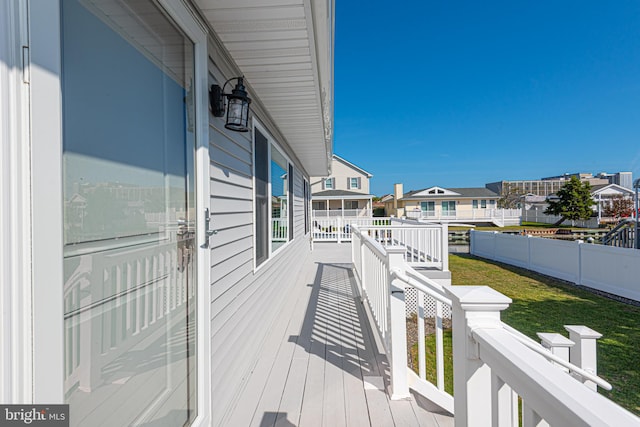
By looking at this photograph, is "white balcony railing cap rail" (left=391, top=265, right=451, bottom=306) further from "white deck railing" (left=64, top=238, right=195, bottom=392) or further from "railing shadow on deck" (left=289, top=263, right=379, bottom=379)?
"white deck railing" (left=64, top=238, right=195, bottom=392)

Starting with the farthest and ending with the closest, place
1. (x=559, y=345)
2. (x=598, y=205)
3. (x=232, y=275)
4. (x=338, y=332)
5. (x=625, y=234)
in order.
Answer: (x=598, y=205)
(x=625, y=234)
(x=338, y=332)
(x=232, y=275)
(x=559, y=345)

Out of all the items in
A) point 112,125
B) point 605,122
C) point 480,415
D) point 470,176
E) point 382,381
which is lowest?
point 382,381

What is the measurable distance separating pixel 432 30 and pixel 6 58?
1659 centimetres

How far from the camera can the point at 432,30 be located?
13984 millimetres

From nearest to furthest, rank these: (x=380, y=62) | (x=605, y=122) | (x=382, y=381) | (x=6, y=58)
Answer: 1. (x=6, y=58)
2. (x=382, y=381)
3. (x=380, y=62)
4. (x=605, y=122)

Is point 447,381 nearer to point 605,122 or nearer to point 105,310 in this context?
point 105,310

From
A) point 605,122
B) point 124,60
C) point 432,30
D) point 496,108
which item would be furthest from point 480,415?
point 605,122

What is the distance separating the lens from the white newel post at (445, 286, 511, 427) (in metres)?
1.12

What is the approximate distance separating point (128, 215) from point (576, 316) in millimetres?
6112

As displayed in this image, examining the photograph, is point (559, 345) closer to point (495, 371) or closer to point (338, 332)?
point (495, 371)

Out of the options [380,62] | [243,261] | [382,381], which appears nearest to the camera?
[382,381]

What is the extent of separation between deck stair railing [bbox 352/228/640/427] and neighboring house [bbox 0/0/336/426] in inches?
46.9

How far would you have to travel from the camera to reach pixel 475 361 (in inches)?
44.3

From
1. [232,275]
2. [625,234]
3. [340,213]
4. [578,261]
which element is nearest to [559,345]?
[232,275]
